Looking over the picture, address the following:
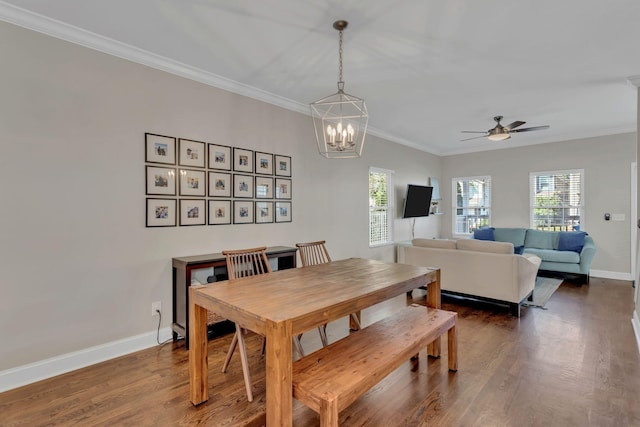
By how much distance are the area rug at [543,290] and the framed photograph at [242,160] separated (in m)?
4.03

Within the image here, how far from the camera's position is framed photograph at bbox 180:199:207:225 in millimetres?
3191

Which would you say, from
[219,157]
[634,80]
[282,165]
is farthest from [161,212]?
[634,80]

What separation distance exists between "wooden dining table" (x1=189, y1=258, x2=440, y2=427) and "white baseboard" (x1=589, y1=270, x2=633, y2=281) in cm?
519

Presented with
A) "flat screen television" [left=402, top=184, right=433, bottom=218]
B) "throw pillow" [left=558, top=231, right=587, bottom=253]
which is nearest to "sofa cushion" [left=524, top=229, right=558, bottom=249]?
"throw pillow" [left=558, top=231, right=587, bottom=253]

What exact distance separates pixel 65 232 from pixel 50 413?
129cm

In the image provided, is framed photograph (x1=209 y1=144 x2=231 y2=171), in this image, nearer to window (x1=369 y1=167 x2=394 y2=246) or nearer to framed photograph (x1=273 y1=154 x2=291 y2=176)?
framed photograph (x1=273 y1=154 x2=291 y2=176)

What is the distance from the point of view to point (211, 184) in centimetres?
→ 341

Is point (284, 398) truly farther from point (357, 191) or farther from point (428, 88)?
point (357, 191)

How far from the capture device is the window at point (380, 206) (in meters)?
5.79

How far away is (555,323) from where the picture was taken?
3.51 m

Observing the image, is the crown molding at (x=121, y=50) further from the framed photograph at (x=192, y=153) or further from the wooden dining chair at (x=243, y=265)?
the wooden dining chair at (x=243, y=265)

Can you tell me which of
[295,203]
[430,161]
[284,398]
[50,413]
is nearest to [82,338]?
[50,413]

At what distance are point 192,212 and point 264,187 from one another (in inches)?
38.1

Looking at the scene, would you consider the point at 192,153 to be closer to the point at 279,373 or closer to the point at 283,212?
the point at 283,212
